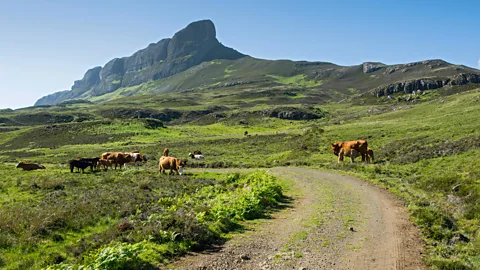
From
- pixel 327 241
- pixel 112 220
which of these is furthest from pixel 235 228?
pixel 112 220

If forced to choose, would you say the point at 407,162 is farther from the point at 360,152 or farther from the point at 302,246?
the point at 302,246

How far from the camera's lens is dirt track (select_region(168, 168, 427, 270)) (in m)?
10.3

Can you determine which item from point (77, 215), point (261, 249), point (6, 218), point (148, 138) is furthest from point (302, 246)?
point (148, 138)

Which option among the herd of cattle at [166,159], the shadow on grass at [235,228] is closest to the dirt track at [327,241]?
the shadow on grass at [235,228]

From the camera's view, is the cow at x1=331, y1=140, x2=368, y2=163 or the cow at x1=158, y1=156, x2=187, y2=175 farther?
the cow at x1=331, y1=140, x2=368, y2=163

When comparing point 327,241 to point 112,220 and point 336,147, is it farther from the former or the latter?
point 336,147

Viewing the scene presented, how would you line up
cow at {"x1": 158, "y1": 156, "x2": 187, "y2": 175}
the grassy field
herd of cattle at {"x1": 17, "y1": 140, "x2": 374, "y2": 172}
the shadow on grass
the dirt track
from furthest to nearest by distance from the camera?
herd of cattle at {"x1": 17, "y1": 140, "x2": 374, "y2": 172} < cow at {"x1": 158, "y1": 156, "x2": 187, "y2": 175} < the grassy field < the shadow on grass < the dirt track

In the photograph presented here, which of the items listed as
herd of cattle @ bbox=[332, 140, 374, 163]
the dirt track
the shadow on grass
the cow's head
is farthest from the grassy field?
the cow's head

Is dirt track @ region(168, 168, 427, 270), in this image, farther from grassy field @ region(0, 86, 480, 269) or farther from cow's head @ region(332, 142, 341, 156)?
cow's head @ region(332, 142, 341, 156)

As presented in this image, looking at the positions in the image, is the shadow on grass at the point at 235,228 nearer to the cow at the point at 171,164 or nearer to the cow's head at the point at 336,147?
the cow at the point at 171,164

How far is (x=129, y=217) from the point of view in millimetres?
16609

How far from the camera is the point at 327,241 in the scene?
12.1m

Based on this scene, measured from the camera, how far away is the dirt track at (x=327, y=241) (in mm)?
10312

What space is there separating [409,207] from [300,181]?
9761mm
